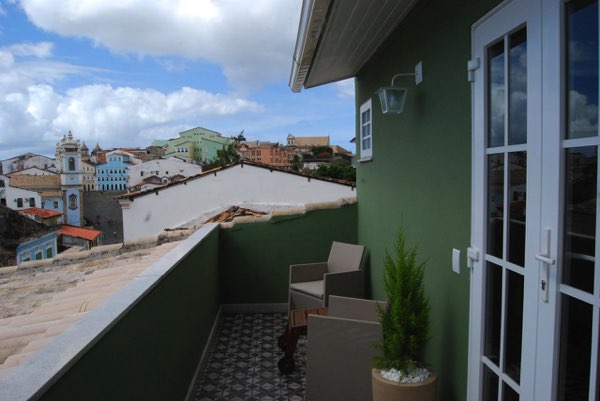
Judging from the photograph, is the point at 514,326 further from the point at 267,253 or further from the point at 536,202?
the point at 267,253

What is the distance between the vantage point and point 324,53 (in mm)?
4383

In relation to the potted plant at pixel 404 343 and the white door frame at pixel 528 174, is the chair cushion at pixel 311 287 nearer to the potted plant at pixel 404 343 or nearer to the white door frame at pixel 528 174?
the potted plant at pixel 404 343

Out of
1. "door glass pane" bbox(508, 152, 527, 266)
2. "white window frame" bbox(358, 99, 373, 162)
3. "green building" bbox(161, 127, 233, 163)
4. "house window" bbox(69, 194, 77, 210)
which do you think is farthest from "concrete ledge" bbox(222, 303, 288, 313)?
"green building" bbox(161, 127, 233, 163)

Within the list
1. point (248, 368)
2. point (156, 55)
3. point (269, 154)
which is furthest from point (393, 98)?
point (269, 154)

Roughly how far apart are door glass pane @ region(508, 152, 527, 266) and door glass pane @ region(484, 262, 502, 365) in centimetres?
19

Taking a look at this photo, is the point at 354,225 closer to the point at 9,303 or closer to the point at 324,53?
the point at 324,53

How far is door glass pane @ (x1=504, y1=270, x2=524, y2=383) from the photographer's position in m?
1.98

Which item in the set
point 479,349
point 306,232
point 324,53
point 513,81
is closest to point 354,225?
point 306,232

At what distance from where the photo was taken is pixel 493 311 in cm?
223

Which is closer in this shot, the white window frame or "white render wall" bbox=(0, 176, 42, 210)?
the white window frame

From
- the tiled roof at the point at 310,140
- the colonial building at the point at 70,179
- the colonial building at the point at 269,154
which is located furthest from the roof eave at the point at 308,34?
the tiled roof at the point at 310,140

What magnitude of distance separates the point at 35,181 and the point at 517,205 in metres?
56.8

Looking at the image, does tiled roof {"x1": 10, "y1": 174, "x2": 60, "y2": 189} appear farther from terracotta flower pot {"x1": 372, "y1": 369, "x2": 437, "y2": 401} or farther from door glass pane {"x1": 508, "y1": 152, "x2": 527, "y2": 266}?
Answer: door glass pane {"x1": 508, "y1": 152, "x2": 527, "y2": 266}

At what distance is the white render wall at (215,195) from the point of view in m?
13.3
